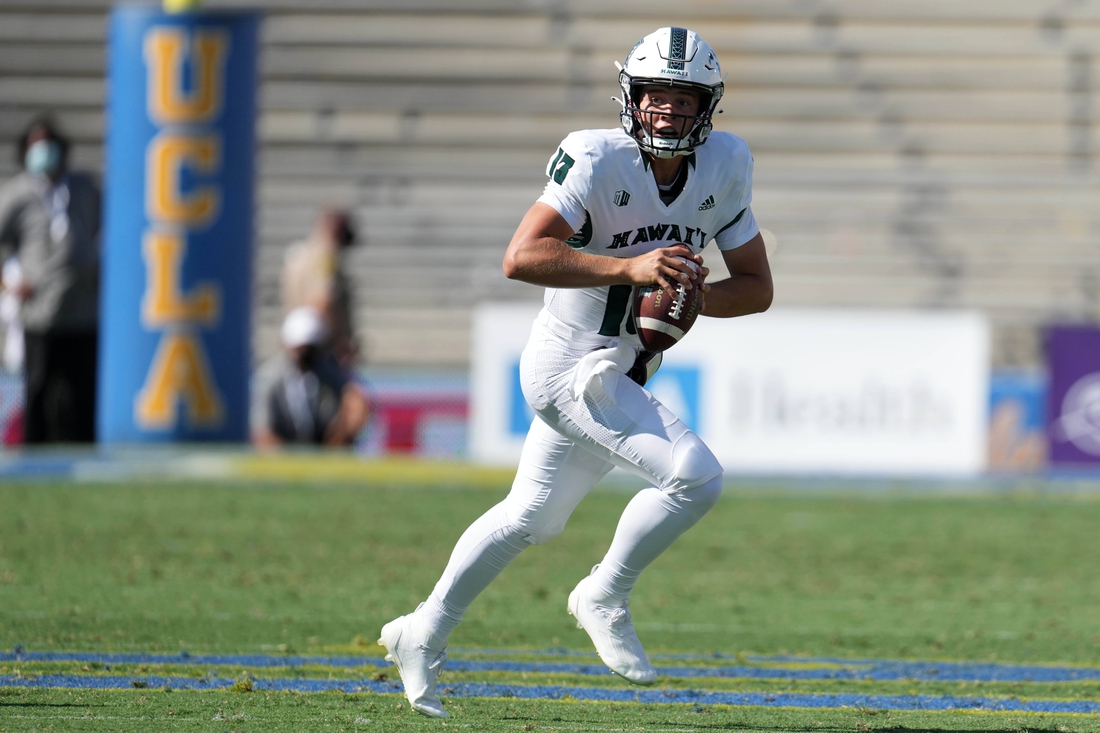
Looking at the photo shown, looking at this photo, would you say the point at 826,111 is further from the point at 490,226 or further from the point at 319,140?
the point at 319,140

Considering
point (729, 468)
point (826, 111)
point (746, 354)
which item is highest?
point (826, 111)

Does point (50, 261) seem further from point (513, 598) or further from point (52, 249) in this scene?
point (513, 598)

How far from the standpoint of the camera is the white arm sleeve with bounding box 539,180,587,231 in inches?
154

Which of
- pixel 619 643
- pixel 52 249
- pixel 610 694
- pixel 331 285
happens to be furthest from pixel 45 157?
pixel 619 643

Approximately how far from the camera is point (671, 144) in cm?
393

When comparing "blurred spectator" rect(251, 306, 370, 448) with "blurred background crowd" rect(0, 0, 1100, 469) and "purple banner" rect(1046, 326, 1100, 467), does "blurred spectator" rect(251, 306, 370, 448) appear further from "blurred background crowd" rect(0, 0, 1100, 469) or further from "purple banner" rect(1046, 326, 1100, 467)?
"purple banner" rect(1046, 326, 1100, 467)

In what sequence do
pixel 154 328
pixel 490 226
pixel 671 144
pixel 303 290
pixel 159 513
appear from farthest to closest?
pixel 490 226 < pixel 303 290 < pixel 154 328 < pixel 159 513 < pixel 671 144

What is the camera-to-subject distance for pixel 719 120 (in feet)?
53.9

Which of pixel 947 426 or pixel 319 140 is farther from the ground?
pixel 319 140

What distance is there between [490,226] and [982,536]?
8181mm

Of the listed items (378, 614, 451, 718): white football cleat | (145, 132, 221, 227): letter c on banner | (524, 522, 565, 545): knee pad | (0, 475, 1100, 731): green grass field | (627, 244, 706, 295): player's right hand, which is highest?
(145, 132, 221, 227): letter c on banner

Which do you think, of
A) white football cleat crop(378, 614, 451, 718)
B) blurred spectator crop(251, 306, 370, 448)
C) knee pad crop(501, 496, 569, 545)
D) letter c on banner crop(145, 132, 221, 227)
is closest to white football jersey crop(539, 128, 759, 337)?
knee pad crop(501, 496, 569, 545)

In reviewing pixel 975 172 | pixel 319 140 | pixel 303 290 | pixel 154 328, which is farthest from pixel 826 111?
pixel 154 328

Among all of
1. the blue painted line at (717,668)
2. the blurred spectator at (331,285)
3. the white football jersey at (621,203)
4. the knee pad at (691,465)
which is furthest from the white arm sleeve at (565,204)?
the blurred spectator at (331,285)
